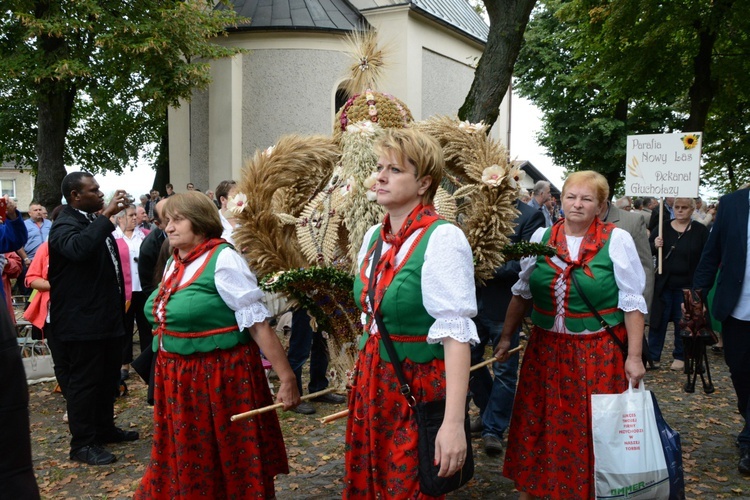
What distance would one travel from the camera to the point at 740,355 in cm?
495

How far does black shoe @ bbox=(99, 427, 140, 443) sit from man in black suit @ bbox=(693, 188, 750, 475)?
4.78 meters

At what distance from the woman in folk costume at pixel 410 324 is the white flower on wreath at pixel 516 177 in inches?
34.3

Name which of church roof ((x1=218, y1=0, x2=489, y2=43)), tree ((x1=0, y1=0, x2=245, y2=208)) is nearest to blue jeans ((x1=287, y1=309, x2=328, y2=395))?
tree ((x1=0, y1=0, x2=245, y2=208))

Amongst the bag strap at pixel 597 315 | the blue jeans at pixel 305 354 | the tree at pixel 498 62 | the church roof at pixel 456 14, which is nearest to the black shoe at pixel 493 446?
the bag strap at pixel 597 315

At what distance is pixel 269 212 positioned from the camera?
3865mm

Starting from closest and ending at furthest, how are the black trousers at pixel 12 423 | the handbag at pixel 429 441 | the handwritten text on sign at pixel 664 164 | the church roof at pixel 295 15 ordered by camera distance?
1. the black trousers at pixel 12 423
2. the handbag at pixel 429 441
3. the handwritten text on sign at pixel 664 164
4. the church roof at pixel 295 15

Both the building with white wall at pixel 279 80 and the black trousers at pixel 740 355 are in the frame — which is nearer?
the black trousers at pixel 740 355

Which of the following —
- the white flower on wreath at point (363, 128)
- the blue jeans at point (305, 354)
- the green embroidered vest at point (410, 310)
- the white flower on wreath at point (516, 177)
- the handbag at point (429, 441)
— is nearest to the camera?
the handbag at point (429, 441)

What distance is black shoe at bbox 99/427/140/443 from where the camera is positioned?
230 inches

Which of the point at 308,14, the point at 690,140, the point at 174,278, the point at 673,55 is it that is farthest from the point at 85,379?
the point at 673,55

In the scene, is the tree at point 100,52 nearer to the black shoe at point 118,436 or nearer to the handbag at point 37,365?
the handbag at point 37,365

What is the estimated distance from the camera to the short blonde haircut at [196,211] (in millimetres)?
3764

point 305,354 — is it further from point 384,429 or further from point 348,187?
point 384,429

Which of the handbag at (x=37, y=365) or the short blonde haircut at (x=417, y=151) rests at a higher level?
the short blonde haircut at (x=417, y=151)
